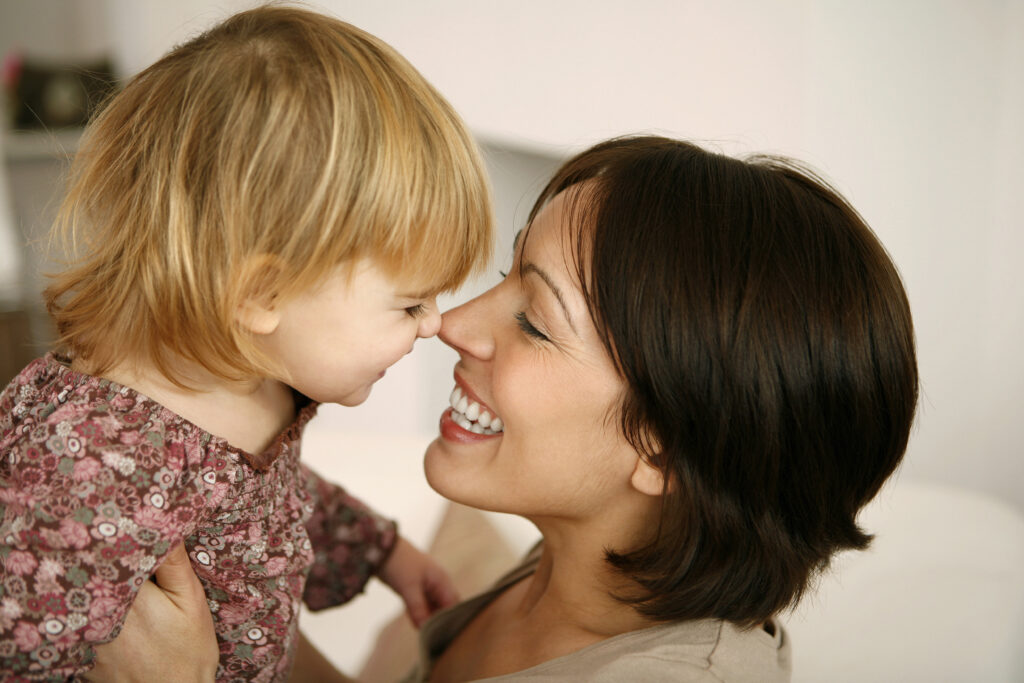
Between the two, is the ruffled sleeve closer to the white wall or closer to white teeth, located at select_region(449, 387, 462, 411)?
white teeth, located at select_region(449, 387, 462, 411)

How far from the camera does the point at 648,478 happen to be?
117 cm

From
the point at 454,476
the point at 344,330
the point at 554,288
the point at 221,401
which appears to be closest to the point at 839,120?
the point at 554,288

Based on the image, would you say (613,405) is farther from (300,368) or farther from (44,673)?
(44,673)

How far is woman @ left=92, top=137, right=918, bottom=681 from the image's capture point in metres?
1.06

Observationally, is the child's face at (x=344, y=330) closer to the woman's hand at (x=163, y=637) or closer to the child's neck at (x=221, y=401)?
the child's neck at (x=221, y=401)

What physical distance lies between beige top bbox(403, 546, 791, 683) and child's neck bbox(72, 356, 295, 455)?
18.5 inches

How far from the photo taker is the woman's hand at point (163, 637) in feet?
3.73

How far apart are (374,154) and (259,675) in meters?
0.78

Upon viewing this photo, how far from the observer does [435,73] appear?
2727 mm

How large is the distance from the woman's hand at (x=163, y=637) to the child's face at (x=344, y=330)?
0.93 feet

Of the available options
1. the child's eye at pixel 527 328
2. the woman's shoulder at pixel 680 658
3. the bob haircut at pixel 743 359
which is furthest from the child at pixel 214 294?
the woman's shoulder at pixel 680 658

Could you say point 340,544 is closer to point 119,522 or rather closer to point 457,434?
point 457,434

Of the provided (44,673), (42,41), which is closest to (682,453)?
(44,673)

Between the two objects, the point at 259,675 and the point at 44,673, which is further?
the point at 259,675
